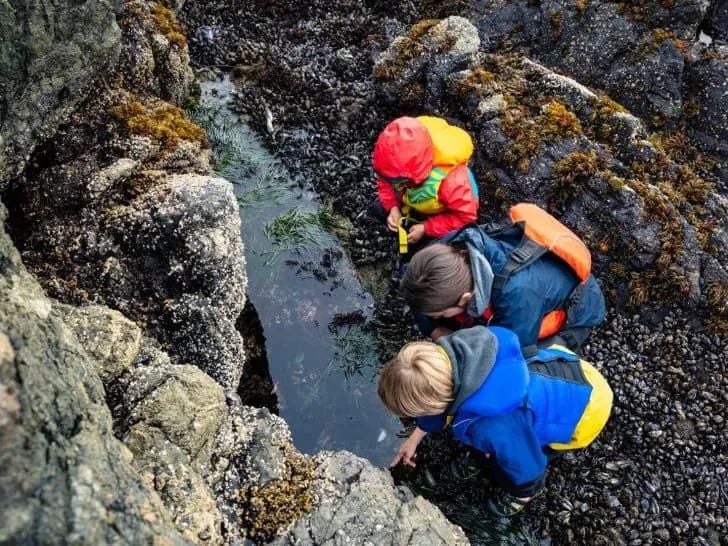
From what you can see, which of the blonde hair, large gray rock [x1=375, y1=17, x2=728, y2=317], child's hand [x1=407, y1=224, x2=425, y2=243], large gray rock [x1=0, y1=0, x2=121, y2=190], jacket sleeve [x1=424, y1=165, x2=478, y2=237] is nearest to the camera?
the blonde hair

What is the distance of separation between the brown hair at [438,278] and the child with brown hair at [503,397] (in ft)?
1.68

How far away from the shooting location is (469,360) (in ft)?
14.8

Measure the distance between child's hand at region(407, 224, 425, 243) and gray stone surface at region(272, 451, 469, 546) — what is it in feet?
9.25

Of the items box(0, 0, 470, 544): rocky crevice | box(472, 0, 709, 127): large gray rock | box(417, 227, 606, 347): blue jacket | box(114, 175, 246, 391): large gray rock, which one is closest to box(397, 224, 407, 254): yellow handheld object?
box(417, 227, 606, 347): blue jacket

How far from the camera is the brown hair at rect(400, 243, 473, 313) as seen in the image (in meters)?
5.19

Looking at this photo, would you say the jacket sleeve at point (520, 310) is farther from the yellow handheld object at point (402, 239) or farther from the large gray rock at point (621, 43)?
the large gray rock at point (621, 43)

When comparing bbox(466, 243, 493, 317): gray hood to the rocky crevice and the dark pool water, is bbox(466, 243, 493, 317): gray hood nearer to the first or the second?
the rocky crevice

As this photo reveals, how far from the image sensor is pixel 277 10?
1048cm

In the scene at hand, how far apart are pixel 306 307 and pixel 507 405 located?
3.11 meters

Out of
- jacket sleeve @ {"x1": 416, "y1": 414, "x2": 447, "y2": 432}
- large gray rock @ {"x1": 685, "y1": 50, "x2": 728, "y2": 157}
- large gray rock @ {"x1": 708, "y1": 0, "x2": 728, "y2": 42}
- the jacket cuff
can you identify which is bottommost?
the jacket cuff

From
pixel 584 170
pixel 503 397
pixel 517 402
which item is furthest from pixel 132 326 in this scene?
pixel 584 170

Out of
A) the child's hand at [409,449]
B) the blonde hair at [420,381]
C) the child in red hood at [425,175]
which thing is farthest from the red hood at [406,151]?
the child's hand at [409,449]

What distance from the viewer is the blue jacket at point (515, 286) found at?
5324mm

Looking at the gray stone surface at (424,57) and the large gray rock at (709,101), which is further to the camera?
the gray stone surface at (424,57)
